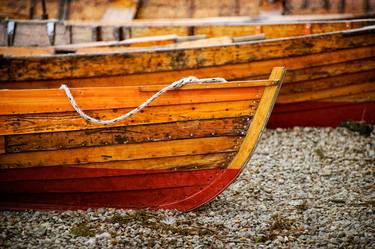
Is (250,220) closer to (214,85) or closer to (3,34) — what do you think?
(214,85)

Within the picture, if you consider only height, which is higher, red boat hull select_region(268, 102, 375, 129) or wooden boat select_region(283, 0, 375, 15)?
wooden boat select_region(283, 0, 375, 15)

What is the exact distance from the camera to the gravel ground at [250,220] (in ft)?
12.8

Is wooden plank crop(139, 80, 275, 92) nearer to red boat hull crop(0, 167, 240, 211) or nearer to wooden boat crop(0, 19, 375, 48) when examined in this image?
red boat hull crop(0, 167, 240, 211)

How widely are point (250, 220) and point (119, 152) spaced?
55.6 inches

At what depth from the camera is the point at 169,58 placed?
640cm

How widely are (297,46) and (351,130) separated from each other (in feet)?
5.33

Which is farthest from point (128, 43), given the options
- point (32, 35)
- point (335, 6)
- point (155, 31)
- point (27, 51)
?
point (335, 6)

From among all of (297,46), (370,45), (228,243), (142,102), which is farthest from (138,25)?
(228,243)

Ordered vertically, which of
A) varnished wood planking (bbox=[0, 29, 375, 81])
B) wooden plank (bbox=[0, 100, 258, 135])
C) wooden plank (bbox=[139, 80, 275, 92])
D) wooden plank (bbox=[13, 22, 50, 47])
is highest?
wooden plank (bbox=[13, 22, 50, 47])

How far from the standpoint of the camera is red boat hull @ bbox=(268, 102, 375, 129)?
294 inches

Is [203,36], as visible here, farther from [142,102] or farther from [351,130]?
[142,102]

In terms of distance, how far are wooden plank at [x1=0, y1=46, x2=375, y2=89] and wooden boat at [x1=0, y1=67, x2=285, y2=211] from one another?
2139 mm

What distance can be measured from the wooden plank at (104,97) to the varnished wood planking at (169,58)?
6.93 feet

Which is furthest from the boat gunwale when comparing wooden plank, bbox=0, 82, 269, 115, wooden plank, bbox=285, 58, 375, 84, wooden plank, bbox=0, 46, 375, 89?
wooden plank, bbox=0, 82, 269, 115
